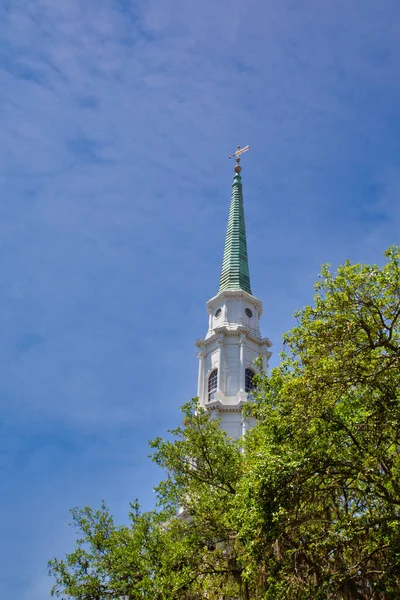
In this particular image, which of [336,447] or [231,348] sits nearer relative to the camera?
[336,447]

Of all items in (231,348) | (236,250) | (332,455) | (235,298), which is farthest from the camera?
(236,250)

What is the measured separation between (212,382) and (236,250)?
1324cm

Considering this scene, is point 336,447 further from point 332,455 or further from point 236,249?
point 236,249

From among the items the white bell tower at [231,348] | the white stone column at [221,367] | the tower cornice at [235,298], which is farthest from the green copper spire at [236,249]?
the white stone column at [221,367]

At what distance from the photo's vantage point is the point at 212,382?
40188 millimetres

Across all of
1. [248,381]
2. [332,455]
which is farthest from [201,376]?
[332,455]

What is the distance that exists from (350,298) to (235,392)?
80.0 feet

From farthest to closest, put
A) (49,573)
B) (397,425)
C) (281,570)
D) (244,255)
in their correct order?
(244,255), (49,573), (281,570), (397,425)

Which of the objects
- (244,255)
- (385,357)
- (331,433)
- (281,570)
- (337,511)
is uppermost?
(244,255)

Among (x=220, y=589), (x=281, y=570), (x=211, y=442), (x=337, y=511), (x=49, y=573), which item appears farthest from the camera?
(x=49, y=573)

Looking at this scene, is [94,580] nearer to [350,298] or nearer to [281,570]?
[281,570]

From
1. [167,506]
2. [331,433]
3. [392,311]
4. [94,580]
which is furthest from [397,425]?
[94,580]

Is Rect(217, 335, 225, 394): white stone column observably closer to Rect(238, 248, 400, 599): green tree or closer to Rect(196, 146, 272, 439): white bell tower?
Rect(196, 146, 272, 439): white bell tower

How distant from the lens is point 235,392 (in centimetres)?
3828
